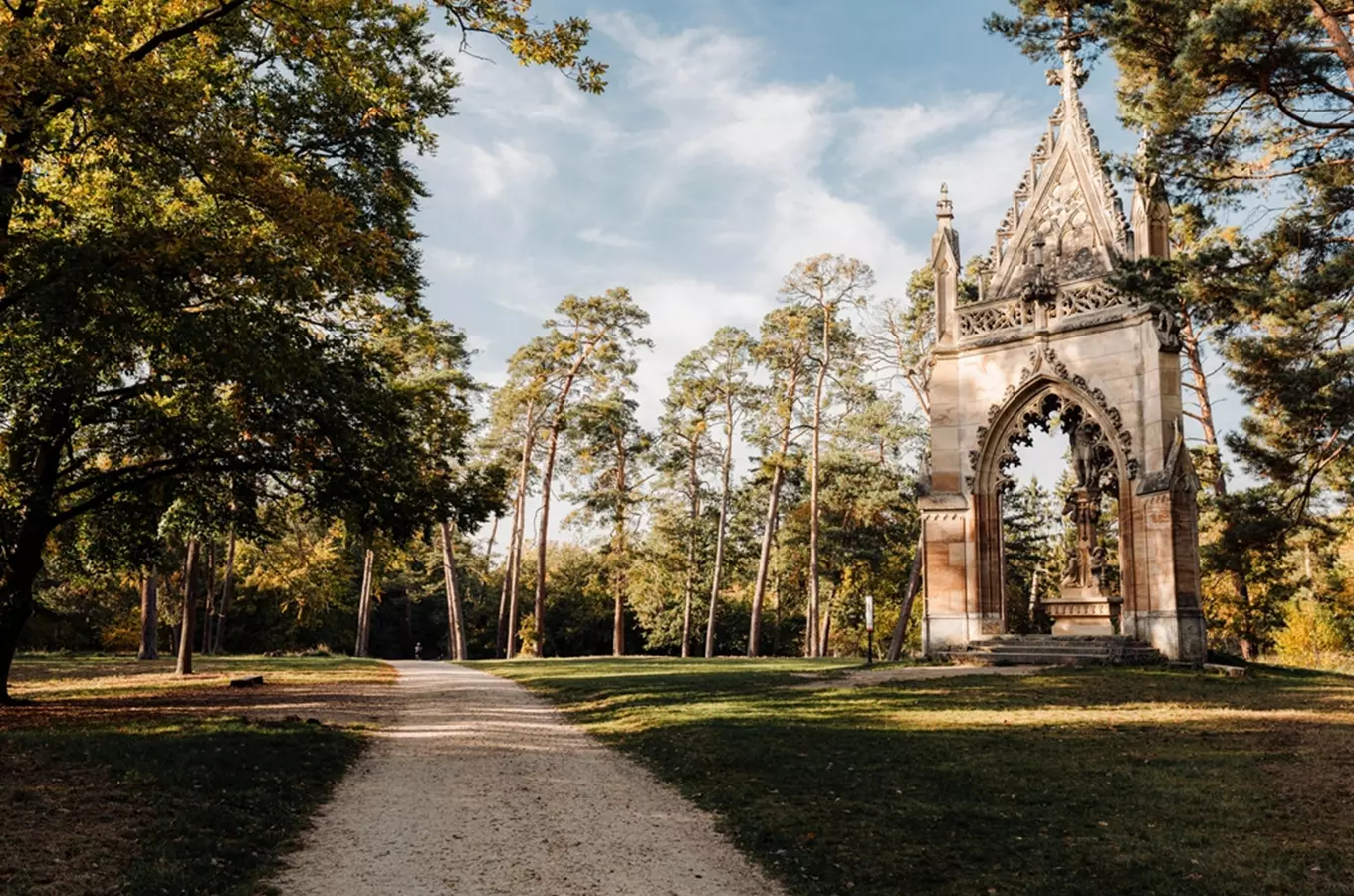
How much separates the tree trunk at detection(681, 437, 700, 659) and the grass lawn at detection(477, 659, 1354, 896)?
28.6 meters

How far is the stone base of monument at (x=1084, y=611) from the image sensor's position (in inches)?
772

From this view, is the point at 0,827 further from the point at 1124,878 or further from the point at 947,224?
the point at 947,224

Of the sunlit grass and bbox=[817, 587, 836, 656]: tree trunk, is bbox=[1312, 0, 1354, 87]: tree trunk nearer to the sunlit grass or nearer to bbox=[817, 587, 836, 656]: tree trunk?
the sunlit grass

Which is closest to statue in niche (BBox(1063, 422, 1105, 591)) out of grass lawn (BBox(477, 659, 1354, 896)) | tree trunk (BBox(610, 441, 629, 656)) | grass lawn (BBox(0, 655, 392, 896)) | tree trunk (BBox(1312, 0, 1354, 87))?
grass lawn (BBox(477, 659, 1354, 896))

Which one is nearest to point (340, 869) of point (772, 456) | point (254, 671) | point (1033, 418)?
point (1033, 418)

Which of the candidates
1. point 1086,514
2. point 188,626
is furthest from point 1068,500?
point 188,626

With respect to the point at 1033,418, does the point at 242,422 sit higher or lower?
lower

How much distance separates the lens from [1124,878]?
548cm

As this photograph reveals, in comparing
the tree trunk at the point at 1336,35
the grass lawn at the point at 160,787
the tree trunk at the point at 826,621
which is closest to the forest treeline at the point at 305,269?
the tree trunk at the point at 1336,35

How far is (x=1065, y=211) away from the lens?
69.6 feet

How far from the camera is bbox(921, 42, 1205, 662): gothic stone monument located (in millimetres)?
18109

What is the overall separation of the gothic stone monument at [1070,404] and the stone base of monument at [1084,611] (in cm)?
3

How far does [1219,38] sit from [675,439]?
120 feet

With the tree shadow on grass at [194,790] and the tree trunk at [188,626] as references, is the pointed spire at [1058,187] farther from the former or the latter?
the tree trunk at [188,626]
